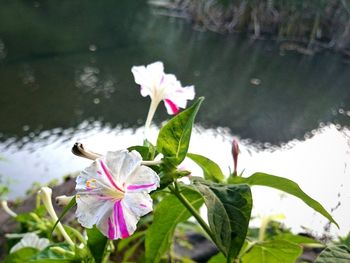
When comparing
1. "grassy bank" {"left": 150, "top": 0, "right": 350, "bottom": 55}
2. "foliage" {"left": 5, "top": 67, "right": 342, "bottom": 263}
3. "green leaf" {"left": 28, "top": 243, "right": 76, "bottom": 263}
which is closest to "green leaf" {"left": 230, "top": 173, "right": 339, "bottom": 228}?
"foliage" {"left": 5, "top": 67, "right": 342, "bottom": 263}

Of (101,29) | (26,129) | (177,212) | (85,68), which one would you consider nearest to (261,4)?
(26,129)

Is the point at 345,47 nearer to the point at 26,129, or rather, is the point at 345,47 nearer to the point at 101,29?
the point at 26,129

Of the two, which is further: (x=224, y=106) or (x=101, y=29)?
(x=101, y=29)

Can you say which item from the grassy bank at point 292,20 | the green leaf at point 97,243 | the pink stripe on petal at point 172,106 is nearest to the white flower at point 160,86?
the pink stripe on petal at point 172,106

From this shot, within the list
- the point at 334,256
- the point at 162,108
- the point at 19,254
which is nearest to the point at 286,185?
the point at 334,256

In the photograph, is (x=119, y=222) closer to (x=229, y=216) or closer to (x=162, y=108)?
(x=229, y=216)
